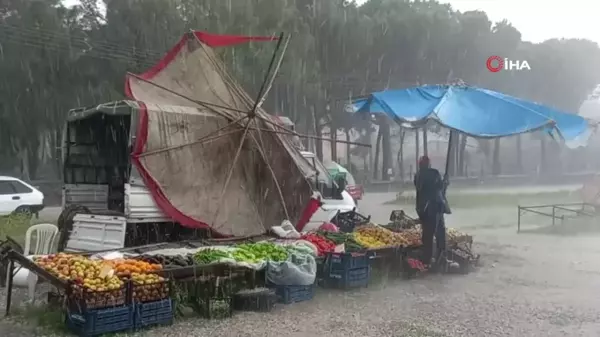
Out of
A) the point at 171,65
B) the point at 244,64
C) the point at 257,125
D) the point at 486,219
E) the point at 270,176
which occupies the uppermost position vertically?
the point at 244,64

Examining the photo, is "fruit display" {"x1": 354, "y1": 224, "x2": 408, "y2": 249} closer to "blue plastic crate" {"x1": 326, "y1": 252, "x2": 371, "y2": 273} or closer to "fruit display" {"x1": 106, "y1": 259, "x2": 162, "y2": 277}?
"blue plastic crate" {"x1": 326, "y1": 252, "x2": 371, "y2": 273}

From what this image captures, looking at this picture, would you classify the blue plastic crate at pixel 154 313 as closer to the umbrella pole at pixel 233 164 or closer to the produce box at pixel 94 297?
the produce box at pixel 94 297

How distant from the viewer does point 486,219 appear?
20.2m

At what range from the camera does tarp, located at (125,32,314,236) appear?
390 inches

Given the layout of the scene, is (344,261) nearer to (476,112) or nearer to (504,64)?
(476,112)

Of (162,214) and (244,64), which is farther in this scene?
(244,64)

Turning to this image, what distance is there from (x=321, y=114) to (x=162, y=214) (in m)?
23.7

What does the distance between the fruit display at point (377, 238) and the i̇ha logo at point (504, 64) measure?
66.5ft

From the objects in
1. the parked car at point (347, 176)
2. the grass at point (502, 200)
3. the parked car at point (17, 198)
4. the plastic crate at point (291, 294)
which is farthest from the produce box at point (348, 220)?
the grass at point (502, 200)

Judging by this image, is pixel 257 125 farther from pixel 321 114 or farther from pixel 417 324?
pixel 321 114

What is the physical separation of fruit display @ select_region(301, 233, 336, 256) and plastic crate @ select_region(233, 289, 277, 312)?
1628 millimetres

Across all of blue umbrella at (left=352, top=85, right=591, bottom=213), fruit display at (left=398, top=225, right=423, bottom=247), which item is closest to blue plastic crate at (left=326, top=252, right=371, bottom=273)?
fruit display at (left=398, top=225, right=423, bottom=247)

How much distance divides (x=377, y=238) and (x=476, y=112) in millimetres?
2631

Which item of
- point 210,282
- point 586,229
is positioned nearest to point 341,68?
point 586,229
